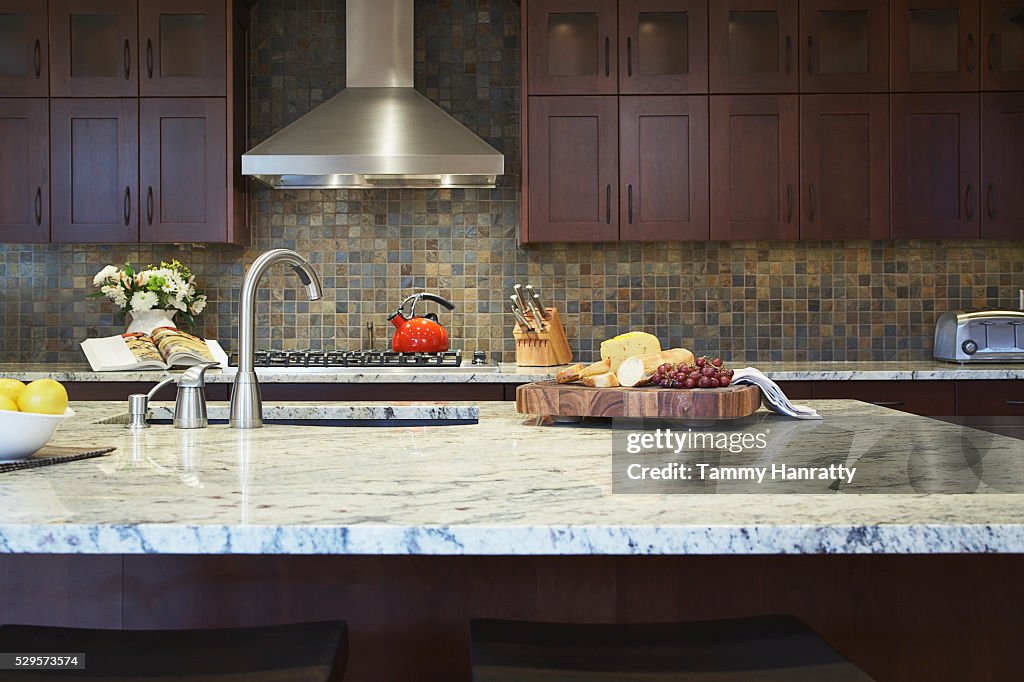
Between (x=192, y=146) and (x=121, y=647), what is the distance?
3.03m

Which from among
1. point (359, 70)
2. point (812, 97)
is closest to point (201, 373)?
point (359, 70)

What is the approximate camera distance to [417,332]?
380 cm

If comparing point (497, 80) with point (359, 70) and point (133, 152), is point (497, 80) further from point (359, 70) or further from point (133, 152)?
point (133, 152)

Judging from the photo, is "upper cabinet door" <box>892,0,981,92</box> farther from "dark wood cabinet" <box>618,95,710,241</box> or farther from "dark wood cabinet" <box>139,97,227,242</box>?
"dark wood cabinet" <box>139,97,227,242</box>

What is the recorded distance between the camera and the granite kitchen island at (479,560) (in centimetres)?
103

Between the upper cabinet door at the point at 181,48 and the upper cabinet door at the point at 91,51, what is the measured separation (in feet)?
0.15

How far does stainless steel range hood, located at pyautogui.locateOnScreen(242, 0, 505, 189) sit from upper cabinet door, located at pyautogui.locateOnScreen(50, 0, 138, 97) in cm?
64

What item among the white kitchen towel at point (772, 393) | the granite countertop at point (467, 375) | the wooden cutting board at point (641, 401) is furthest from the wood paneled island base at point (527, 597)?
the granite countertop at point (467, 375)

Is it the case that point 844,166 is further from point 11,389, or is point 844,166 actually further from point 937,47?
point 11,389

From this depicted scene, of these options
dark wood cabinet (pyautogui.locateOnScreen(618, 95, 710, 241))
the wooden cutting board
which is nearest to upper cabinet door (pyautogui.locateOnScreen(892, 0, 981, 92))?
dark wood cabinet (pyautogui.locateOnScreen(618, 95, 710, 241))

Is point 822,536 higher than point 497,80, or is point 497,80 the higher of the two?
point 497,80

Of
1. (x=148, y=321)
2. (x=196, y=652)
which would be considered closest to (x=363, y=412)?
(x=196, y=652)

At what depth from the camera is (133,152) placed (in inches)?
149

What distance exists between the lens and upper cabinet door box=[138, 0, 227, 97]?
3781 mm
